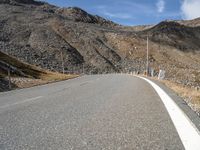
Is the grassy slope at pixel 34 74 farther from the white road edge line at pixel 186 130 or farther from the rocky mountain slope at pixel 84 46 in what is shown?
the white road edge line at pixel 186 130

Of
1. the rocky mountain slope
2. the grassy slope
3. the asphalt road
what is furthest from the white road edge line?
the rocky mountain slope

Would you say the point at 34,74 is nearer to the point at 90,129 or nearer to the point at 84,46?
the point at 84,46

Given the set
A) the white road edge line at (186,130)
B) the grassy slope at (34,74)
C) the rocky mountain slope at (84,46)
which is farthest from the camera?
the rocky mountain slope at (84,46)

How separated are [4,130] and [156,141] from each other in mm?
2720

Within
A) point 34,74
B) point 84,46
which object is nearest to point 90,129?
point 34,74

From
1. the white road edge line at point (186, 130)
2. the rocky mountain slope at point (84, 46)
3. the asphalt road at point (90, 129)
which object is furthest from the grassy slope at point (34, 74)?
the white road edge line at point (186, 130)

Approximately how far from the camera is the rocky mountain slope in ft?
273

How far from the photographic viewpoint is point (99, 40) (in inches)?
3848

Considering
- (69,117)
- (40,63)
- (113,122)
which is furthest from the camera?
(40,63)

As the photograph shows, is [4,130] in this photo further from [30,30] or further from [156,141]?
[30,30]

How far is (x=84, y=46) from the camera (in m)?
92.6

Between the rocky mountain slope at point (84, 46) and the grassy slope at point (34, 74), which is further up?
the rocky mountain slope at point (84, 46)

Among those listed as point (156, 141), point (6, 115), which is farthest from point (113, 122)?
point (6, 115)

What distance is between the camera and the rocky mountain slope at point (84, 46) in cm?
8306
